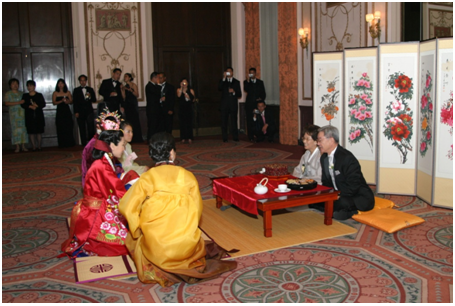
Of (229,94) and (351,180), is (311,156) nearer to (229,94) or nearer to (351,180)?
(351,180)

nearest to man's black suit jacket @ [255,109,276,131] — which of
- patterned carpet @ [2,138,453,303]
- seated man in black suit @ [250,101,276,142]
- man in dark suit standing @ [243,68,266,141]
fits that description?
seated man in black suit @ [250,101,276,142]

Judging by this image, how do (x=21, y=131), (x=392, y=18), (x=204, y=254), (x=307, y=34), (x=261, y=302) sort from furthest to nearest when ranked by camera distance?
(x=21, y=131) < (x=307, y=34) < (x=392, y=18) < (x=204, y=254) < (x=261, y=302)

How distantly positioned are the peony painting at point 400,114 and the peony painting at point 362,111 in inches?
14.8

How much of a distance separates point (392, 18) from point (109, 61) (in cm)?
685

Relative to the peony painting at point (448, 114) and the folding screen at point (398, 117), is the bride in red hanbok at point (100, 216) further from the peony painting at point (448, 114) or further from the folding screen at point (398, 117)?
the peony painting at point (448, 114)

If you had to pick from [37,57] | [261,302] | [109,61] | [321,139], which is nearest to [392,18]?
[321,139]

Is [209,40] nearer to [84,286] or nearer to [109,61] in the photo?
[109,61]

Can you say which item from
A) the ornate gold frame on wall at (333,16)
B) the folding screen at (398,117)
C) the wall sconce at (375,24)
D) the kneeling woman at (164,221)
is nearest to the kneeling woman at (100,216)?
the kneeling woman at (164,221)

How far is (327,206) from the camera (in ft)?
15.2

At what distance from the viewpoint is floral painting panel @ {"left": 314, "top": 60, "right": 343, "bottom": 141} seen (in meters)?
6.47

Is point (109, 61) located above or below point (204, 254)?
above

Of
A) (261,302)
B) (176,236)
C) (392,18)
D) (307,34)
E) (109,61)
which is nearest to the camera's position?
(261,302)

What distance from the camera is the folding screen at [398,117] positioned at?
18.1ft

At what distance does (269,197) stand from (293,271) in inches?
36.8
